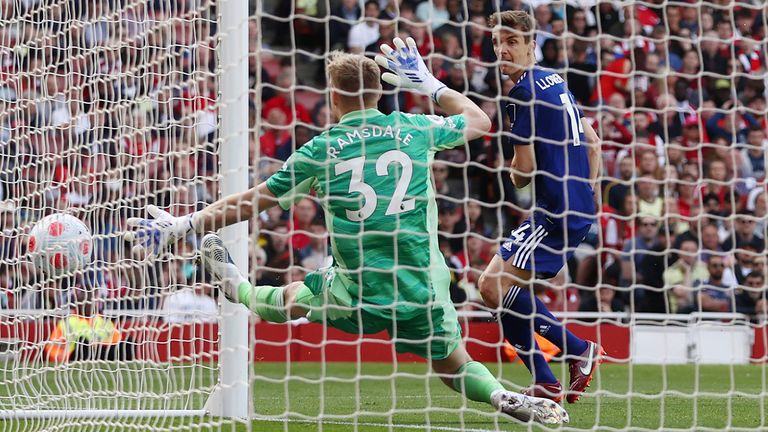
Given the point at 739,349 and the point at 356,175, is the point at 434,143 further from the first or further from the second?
the point at 739,349

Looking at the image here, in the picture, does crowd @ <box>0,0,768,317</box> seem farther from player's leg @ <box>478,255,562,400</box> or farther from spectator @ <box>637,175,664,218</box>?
player's leg @ <box>478,255,562,400</box>

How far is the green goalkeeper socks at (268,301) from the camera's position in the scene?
203 inches

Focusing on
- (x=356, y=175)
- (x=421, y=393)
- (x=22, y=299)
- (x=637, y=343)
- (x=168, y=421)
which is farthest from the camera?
(x=637, y=343)

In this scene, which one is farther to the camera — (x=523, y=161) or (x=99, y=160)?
(x=99, y=160)

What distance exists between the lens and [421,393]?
26.5ft

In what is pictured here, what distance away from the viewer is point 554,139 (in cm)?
604

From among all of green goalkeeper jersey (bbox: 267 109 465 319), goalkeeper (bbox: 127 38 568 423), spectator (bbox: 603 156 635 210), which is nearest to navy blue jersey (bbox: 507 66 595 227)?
goalkeeper (bbox: 127 38 568 423)

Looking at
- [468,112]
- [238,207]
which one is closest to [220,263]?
[238,207]

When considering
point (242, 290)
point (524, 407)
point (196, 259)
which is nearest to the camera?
point (524, 407)

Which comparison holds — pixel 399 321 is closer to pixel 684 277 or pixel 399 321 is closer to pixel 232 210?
pixel 232 210

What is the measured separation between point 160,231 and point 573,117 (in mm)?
2246

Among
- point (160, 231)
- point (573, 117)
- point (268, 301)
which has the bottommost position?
point (268, 301)

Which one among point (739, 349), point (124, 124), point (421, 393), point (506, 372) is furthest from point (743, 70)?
point (124, 124)

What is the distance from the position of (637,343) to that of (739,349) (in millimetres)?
1030
